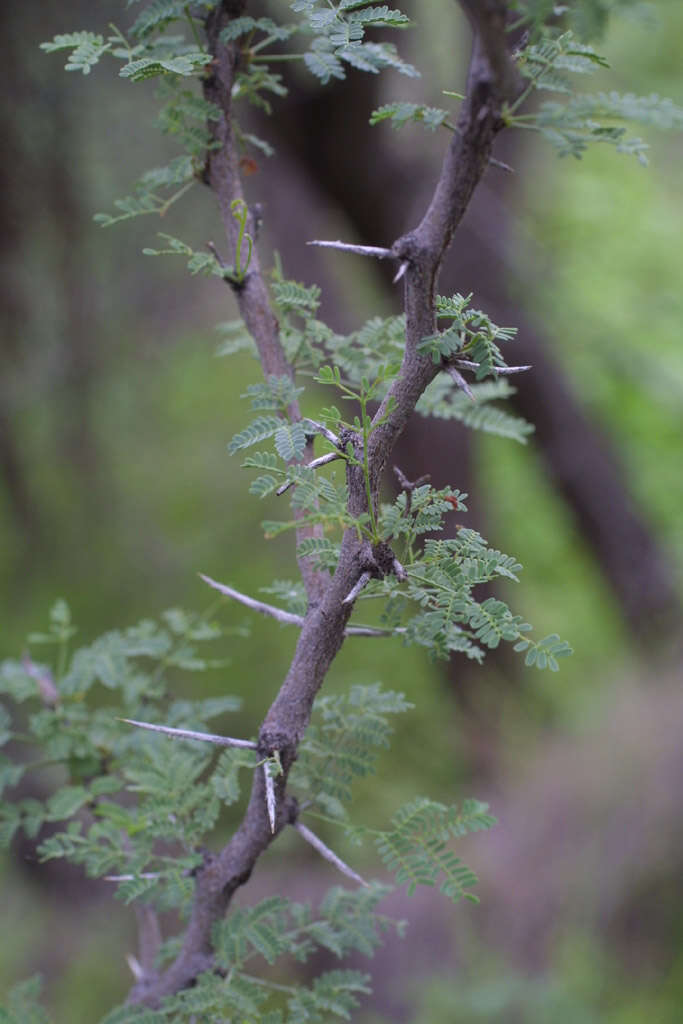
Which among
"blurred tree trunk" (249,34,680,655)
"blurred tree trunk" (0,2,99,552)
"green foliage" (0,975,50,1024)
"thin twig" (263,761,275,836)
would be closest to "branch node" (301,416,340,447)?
"thin twig" (263,761,275,836)

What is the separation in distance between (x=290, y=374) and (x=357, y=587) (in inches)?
11.3

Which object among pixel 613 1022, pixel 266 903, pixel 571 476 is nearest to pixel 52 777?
pixel 613 1022

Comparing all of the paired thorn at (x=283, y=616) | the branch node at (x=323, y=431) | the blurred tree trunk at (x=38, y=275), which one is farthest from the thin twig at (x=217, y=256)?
the blurred tree trunk at (x=38, y=275)

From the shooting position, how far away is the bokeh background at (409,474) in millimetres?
2137

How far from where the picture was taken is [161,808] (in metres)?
0.93

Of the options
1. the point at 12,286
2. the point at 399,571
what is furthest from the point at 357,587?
the point at 12,286

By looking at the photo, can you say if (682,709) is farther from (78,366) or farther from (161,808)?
(78,366)

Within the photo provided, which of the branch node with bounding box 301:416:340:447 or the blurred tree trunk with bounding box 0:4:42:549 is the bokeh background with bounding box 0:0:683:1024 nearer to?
the blurred tree trunk with bounding box 0:4:42:549

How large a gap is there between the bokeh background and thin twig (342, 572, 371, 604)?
0.77 meters

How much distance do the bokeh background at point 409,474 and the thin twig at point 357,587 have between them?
767 millimetres

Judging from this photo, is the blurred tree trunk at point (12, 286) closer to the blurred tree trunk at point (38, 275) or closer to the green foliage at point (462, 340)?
the blurred tree trunk at point (38, 275)

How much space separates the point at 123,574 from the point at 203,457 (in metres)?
0.94

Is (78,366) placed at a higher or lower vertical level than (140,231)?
lower

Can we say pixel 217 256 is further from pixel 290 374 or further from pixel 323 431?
pixel 323 431
